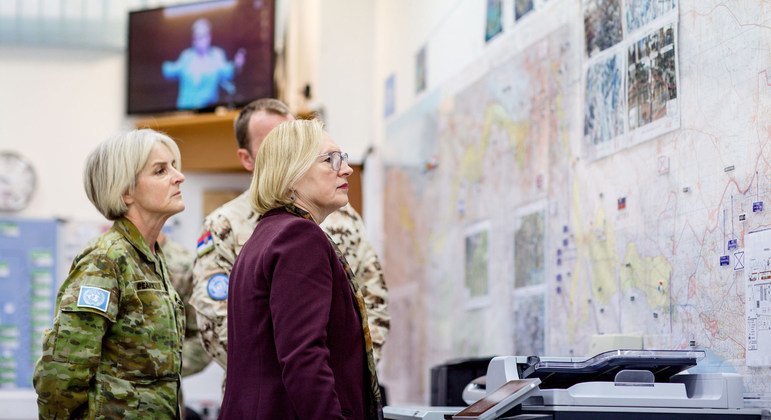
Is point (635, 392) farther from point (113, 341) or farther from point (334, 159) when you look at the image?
point (113, 341)

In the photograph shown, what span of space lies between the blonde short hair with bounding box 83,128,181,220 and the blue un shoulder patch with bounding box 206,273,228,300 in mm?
451

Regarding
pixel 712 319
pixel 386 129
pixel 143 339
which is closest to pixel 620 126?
pixel 712 319

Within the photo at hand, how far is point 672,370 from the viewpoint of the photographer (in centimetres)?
222

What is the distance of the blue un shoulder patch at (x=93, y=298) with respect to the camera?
2342mm

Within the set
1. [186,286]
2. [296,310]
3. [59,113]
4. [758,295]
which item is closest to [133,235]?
[296,310]

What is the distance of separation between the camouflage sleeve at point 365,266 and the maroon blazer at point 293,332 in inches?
37.9

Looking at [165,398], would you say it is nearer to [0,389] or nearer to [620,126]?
[620,126]

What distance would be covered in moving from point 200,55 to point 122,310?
13.1 ft

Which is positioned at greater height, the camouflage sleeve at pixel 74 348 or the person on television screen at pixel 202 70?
the person on television screen at pixel 202 70

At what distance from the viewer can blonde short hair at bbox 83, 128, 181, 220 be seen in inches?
101

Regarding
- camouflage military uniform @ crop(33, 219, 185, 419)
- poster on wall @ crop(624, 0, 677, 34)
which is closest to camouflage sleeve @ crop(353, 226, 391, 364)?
camouflage military uniform @ crop(33, 219, 185, 419)

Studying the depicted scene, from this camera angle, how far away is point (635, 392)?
210 centimetres

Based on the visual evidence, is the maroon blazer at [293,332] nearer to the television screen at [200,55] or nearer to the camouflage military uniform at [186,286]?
the camouflage military uniform at [186,286]

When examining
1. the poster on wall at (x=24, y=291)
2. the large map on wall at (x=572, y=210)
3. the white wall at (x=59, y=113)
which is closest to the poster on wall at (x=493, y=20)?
the large map on wall at (x=572, y=210)
